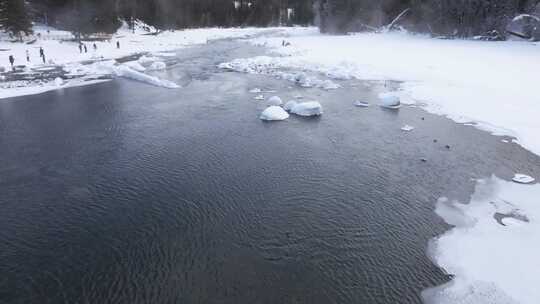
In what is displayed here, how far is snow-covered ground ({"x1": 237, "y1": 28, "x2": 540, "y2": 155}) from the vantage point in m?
17.3

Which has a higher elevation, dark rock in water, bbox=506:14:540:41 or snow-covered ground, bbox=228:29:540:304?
dark rock in water, bbox=506:14:540:41

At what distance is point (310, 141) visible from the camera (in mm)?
15312

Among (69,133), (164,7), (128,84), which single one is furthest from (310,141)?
(164,7)

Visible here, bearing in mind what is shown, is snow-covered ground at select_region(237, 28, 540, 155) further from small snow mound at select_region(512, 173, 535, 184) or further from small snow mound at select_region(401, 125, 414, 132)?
small snow mound at select_region(401, 125, 414, 132)

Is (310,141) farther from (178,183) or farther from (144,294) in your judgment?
(144,294)

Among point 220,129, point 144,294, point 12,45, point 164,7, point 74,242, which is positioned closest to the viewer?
point 144,294

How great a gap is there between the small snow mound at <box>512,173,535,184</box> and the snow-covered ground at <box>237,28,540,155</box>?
2.63m

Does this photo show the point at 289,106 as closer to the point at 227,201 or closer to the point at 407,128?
the point at 407,128

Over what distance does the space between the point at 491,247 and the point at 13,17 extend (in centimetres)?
5289

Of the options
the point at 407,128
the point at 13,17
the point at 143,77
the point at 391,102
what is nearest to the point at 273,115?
the point at 407,128

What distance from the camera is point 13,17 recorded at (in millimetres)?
42406

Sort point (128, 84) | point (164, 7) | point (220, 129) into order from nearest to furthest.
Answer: point (220, 129)
point (128, 84)
point (164, 7)

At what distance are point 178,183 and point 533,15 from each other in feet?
139

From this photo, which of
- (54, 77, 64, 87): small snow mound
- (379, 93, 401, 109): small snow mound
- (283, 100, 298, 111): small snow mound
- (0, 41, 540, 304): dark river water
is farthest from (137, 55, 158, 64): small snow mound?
(379, 93, 401, 109): small snow mound
